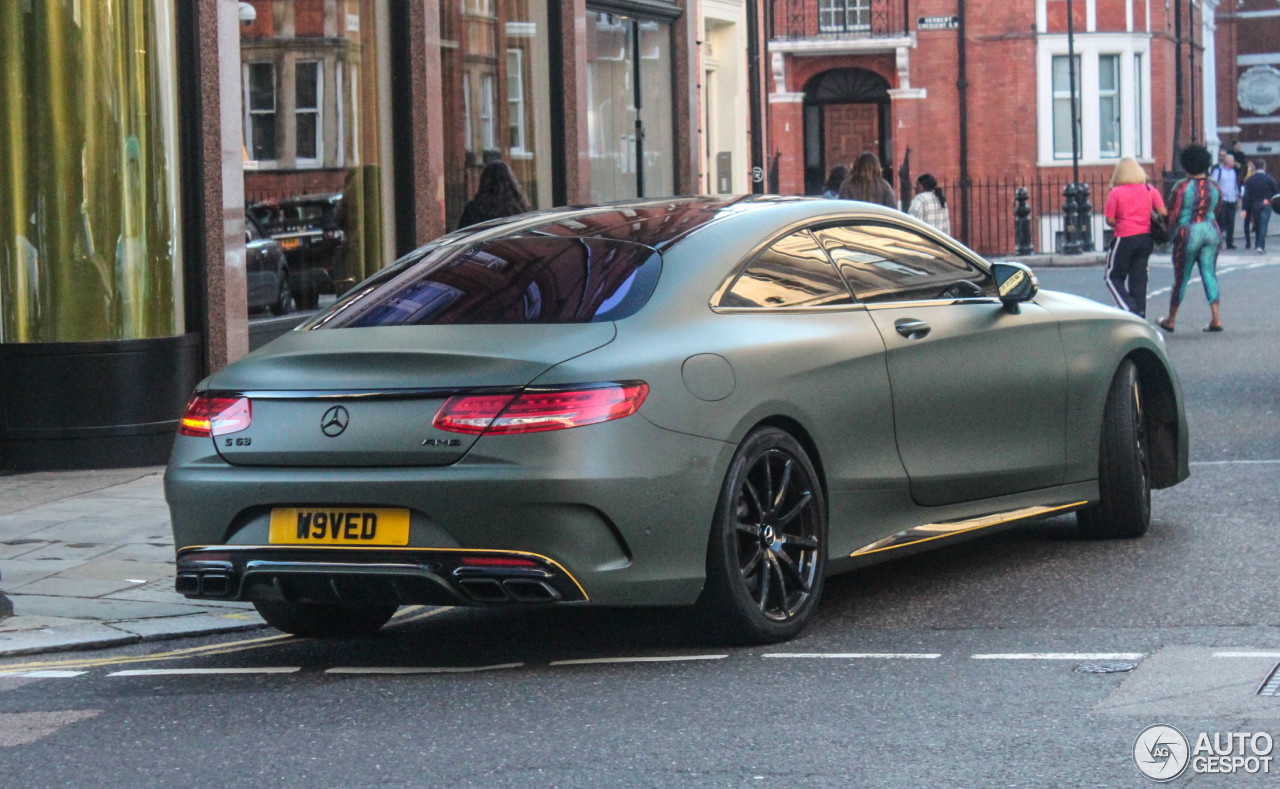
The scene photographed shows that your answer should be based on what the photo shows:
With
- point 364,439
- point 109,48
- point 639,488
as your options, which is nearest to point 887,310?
point 639,488

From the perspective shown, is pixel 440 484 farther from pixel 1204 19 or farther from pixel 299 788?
pixel 1204 19

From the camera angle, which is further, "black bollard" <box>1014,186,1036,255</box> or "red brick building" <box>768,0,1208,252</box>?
"red brick building" <box>768,0,1208,252</box>

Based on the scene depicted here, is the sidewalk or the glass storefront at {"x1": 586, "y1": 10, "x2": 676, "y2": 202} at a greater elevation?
the glass storefront at {"x1": 586, "y1": 10, "x2": 676, "y2": 202}

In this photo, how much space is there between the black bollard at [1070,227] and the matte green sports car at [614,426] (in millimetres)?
31006

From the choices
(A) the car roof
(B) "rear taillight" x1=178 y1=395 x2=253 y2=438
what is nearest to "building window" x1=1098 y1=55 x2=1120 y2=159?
(A) the car roof

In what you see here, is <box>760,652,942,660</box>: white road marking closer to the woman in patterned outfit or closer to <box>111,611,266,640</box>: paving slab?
→ <box>111,611,266,640</box>: paving slab

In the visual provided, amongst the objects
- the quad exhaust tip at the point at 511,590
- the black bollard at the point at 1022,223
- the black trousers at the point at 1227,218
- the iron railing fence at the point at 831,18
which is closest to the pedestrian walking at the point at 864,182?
the quad exhaust tip at the point at 511,590

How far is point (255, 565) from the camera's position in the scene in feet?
19.1

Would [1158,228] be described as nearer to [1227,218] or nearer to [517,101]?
[517,101]

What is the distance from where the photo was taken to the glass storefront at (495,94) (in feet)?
53.4

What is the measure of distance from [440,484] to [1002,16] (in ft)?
128

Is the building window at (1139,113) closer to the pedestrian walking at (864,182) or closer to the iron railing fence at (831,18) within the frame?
the iron railing fence at (831,18)

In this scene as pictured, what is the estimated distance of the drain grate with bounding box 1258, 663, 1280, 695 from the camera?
5203 millimetres

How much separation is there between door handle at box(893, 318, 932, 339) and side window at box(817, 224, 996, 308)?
11 centimetres
